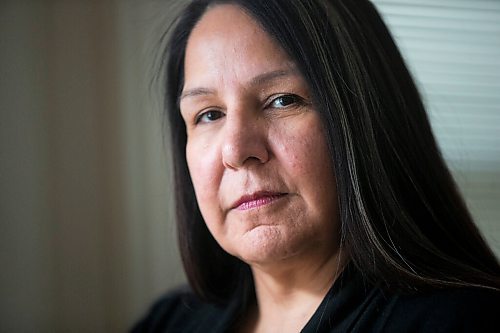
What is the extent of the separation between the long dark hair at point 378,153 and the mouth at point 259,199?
0.11 m

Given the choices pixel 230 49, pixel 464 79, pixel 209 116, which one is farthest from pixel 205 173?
pixel 464 79

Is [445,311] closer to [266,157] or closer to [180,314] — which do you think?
[266,157]

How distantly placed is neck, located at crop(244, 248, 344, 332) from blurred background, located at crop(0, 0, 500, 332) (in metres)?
0.60

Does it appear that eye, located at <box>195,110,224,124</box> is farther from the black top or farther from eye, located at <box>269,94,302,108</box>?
the black top

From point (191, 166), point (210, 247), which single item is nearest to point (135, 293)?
point (210, 247)

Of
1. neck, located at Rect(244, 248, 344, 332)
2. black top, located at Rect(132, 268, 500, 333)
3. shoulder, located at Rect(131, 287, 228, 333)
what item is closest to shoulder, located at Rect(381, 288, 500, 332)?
black top, located at Rect(132, 268, 500, 333)

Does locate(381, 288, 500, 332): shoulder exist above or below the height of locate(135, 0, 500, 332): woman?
below

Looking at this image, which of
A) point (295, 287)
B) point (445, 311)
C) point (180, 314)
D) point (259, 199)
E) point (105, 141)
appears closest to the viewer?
point (445, 311)

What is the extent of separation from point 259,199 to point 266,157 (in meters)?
0.07

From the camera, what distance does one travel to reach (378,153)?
41.1 inches

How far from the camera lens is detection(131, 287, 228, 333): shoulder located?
4.62ft

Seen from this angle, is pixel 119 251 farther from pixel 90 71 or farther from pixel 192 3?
pixel 192 3

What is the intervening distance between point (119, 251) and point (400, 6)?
1.02 meters

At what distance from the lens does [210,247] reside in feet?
4.83
